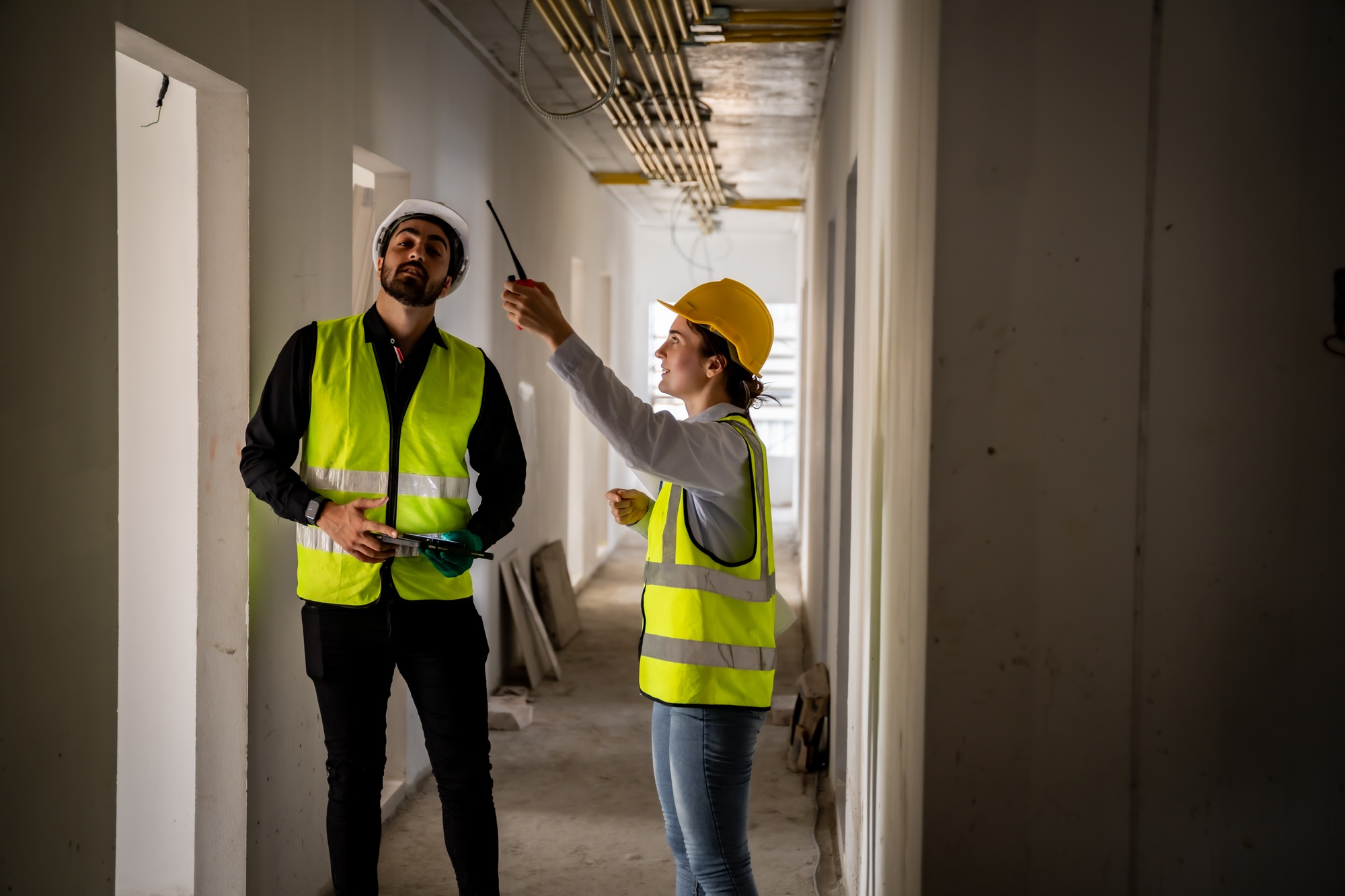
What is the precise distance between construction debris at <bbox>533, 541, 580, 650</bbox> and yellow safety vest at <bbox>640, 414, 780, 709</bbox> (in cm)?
423

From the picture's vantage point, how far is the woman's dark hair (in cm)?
199

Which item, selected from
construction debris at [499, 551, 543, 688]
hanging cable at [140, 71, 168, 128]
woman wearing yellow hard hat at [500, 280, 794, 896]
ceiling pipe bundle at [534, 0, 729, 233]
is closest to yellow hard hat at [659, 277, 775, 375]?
woman wearing yellow hard hat at [500, 280, 794, 896]

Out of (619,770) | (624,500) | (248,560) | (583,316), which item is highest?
(583,316)

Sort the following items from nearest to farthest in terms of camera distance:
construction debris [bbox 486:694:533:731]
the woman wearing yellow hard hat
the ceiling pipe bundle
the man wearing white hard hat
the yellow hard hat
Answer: the woman wearing yellow hard hat → the yellow hard hat → the man wearing white hard hat → the ceiling pipe bundle → construction debris [bbox 486:694:533:731]

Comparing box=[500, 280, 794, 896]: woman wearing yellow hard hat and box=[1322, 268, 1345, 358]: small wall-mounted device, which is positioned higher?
box=[1322, 268, 1345, 358]: small wall-mounted device

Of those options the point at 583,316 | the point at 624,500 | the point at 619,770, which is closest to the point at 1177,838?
the point at 624,500

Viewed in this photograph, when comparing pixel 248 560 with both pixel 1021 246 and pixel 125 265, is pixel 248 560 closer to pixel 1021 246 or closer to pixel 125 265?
pixel 125 265

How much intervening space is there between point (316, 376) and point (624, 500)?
0.80 meters

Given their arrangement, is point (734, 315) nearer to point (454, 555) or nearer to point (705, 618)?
point (705, 618)

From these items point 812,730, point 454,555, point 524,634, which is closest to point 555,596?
point 524,634

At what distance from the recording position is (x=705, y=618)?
1.83 meters

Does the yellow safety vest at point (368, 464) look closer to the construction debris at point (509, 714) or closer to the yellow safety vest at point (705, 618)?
the yellow safety vest at point (705, 618)

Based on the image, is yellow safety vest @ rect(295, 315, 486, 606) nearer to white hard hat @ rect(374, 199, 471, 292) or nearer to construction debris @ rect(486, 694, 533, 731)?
white hard hat @ rect(374, 199, 471, 292)

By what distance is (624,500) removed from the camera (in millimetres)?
2205
